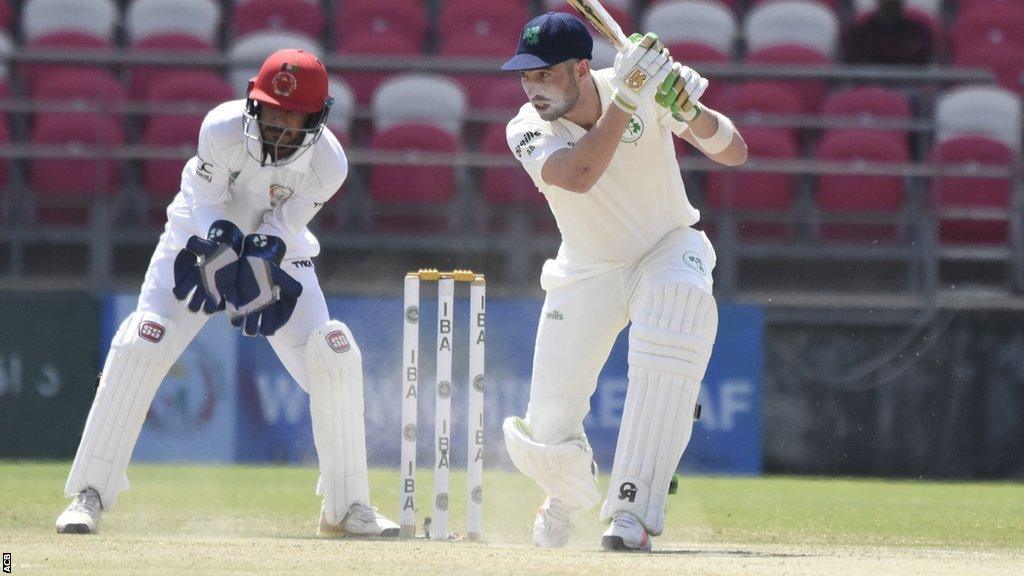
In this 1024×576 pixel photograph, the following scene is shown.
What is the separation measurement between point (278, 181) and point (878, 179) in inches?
222

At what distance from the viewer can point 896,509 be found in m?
7.93

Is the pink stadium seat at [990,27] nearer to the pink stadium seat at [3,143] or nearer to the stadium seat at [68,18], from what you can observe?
the stadium seat at [68,18]

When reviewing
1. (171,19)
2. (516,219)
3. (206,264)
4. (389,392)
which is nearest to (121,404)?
(206,264)

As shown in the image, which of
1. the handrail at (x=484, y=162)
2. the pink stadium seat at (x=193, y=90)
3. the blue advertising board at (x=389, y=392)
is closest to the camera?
the blue advertising board at (x=389, y=392)

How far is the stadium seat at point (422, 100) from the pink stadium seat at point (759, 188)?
183cm

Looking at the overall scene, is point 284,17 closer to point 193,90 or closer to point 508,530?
point 193,90

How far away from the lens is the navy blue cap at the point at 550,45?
579 centimetres

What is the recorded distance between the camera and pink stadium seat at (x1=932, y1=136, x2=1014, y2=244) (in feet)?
35.7

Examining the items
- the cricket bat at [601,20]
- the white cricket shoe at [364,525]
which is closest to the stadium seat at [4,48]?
the white cricket shoe at [364,525]

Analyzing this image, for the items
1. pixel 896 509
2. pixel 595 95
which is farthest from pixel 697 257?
pixel 896 509

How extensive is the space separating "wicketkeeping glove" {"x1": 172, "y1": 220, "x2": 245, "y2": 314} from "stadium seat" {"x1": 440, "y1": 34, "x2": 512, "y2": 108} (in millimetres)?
5755

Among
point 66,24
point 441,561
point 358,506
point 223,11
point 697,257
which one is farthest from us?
point 223,11

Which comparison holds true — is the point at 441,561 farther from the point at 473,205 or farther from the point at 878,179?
the point at 878,179

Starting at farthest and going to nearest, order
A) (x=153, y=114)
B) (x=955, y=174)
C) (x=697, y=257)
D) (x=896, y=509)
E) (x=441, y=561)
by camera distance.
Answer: (x=153, y=114) < (x=955, y=174) < (x=896, y=509) < (x=697, y=257) < (x=441, y=561)
